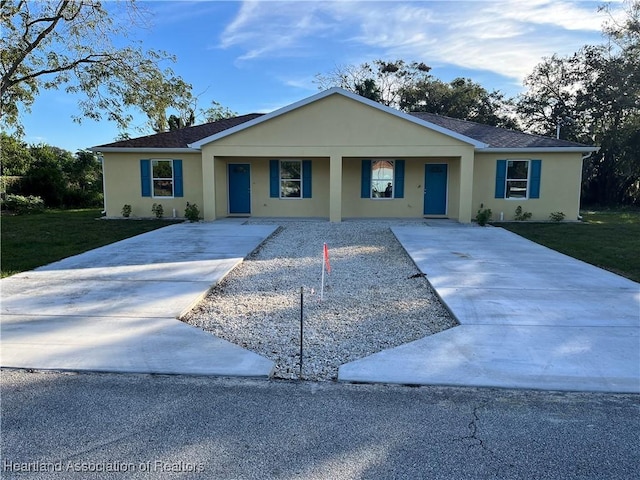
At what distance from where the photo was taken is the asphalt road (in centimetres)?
261

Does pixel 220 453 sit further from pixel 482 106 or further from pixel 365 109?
pixel 482 106

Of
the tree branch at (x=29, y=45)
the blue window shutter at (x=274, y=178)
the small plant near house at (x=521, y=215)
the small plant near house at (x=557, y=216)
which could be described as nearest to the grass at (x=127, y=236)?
the small plant near house at (x=557, y=216)

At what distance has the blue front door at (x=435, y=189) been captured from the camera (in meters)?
16.9

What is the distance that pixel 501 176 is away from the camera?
16266mm

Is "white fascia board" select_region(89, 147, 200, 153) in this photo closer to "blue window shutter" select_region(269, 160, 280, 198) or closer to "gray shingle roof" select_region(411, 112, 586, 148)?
"blue window shutter" select_region(269, 160, 280, 198)

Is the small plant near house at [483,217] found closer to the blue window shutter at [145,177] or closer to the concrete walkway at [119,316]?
the concrete walkway at [119,316]

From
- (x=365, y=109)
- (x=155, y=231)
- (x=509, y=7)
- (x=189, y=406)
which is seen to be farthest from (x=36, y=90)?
(x=189, y=406)

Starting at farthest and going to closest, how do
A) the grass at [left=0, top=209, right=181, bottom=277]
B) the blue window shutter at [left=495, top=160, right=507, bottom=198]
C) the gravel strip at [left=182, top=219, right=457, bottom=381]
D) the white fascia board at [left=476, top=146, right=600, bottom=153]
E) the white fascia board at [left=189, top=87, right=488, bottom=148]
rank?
the blue window shutter at [left=495, top=160, right=507, bottom=198] → the white fascia board at [left=476, top=146, right=600, bottom=153] → the white fascia board at [left=189, top=87, right=488, bottom=148] → the grass at [left=0, top=209, right=181, bottom=277] → the gravel strip at [left=182, top=219, right=457, bottom=381]

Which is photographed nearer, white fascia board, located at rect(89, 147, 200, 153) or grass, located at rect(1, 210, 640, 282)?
grass, located at rect(1, 210, 640, 282)

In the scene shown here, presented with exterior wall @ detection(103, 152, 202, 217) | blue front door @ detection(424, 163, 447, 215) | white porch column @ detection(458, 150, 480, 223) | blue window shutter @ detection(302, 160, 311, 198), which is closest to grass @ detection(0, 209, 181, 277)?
exterior wall @ detection(103, 152, 202, 217)

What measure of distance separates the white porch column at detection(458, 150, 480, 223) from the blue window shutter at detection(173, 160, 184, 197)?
1022 cm

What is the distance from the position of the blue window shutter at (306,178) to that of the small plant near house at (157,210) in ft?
17.8

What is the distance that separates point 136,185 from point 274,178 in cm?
524

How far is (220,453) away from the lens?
2.74m
